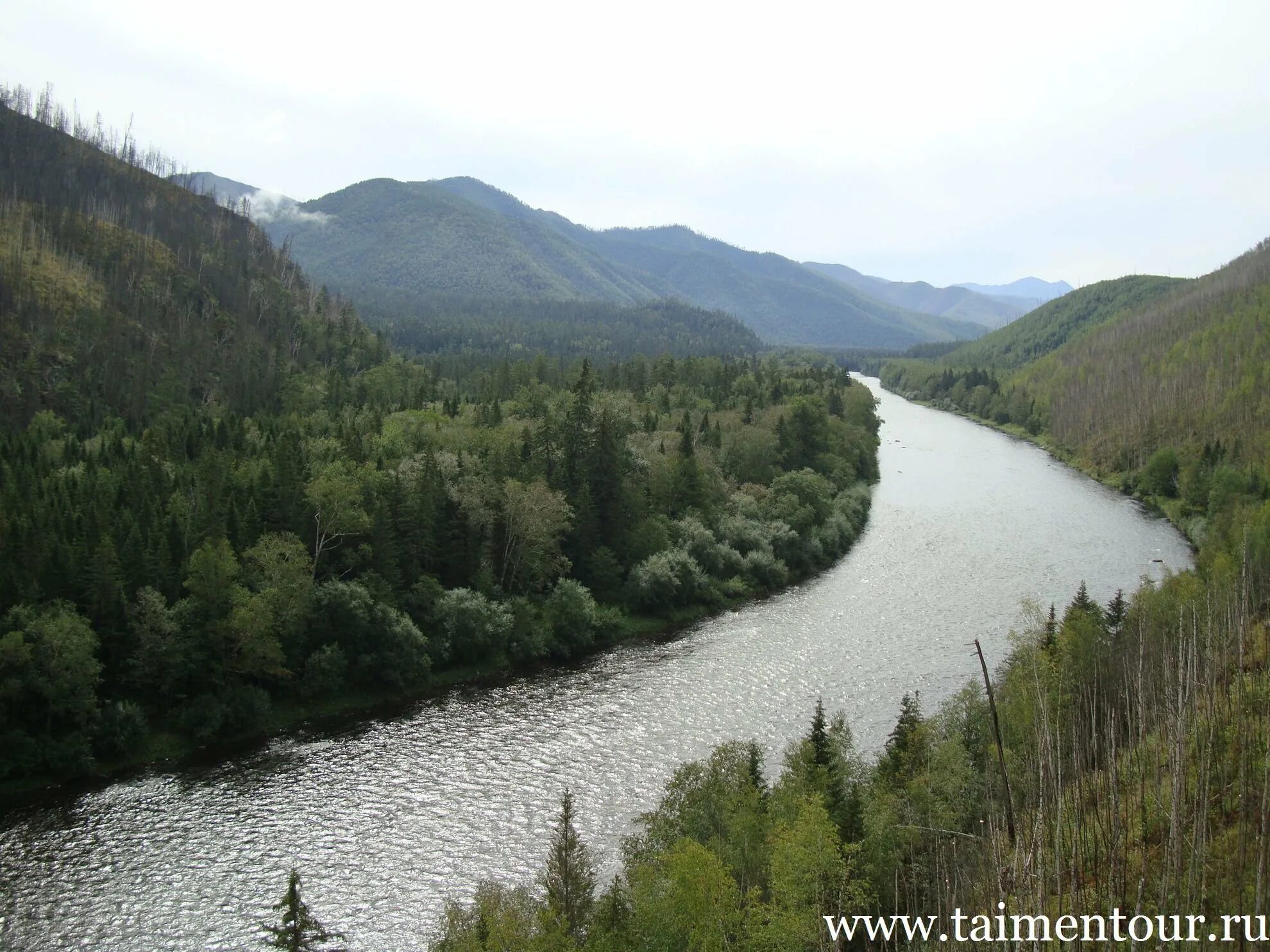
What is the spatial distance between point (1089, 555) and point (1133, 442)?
2065 inches

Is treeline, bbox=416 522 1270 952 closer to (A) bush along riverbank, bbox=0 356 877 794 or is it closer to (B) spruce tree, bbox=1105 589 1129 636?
(B) spruce tree, bbox=1105 589 1129 636

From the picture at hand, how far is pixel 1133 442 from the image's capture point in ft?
393

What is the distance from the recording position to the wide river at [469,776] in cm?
3192

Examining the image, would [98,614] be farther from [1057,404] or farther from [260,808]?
[1057,404]

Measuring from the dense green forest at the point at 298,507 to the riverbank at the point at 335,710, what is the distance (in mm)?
291

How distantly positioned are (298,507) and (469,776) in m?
22.9

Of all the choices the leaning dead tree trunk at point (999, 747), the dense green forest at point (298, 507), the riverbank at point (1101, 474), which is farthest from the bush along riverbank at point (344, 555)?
the leaning dead tree trunk at point (999, 747)

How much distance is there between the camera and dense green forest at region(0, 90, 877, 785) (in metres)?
44.5

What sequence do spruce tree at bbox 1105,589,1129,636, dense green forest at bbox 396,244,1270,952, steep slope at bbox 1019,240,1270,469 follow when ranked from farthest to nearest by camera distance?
1. steep slope at bbox 1019,240,1270,469
2. spruce tree at bbox 1105,589,1129,636
3. dense green forest at bbox 396,244,1270,952

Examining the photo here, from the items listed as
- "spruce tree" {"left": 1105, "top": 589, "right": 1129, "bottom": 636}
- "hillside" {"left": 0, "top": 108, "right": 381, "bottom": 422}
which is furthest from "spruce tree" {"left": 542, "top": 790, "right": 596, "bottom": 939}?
"hillside" {"left": 0, "top": 108, "right": 381, "bottom": 422}

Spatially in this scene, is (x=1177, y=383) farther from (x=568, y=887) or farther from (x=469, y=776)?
(x=568, y=887)

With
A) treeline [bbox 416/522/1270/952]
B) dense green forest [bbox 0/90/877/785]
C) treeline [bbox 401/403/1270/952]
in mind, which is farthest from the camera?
dense green forest [bbox 0/90/877/785]

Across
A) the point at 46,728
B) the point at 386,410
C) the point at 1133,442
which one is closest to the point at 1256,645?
the point at 46,728

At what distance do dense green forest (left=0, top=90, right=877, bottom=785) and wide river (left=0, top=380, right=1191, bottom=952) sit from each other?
3830mm
